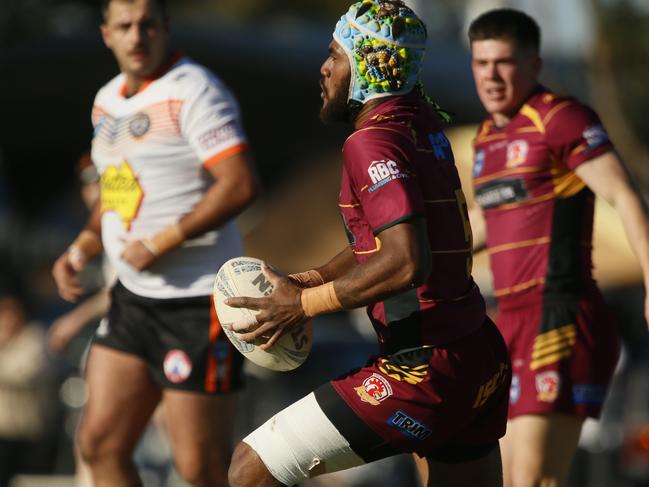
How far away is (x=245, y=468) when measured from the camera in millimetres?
4707

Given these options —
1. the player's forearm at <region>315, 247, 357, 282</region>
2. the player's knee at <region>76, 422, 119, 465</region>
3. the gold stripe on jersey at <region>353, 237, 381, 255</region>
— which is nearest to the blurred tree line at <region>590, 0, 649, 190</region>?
the player's knee at <region>76, 422, 119, 465</region>

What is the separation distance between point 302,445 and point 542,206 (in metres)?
2.20

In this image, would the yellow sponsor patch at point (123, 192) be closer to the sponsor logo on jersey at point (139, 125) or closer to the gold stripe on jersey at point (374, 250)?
the sponsor logo on jersey at point (139, 125)

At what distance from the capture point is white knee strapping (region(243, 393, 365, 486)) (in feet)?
15.2

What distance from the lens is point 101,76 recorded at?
2316cm

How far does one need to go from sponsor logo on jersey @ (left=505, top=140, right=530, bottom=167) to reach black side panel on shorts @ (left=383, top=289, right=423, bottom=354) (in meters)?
1.82

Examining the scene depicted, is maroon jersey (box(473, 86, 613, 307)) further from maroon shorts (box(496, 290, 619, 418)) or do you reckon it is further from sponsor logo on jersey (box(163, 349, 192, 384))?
sponsor logo on jersey (box(163, 349, 192, 384))

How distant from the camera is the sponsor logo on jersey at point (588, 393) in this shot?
6172 mm

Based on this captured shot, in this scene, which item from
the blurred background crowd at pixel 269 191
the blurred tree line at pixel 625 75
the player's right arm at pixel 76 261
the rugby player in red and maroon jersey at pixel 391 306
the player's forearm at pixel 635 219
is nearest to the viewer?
the rugby player in red and maroon jersey at pixel 391 306

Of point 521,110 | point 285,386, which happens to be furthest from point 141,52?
point 285,386

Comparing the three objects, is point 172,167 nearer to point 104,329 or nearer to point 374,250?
point 104,329

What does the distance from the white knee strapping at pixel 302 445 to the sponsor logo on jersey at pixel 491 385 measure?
1.60ft

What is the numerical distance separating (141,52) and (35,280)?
67.1 feet

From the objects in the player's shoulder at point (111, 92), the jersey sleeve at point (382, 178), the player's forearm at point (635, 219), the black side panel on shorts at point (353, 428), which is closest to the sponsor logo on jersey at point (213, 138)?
the player's shoulder at point (111, 92)
